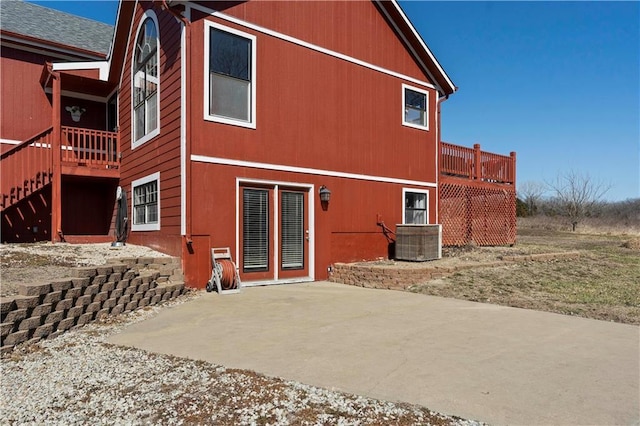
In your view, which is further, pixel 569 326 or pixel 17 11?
pixel 17 11

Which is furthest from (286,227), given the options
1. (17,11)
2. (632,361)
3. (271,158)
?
Result: (17,11)

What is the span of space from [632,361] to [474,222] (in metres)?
9.56

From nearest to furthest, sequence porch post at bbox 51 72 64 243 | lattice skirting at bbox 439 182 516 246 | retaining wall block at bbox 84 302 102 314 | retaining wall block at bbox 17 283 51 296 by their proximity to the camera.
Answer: retaining wall block at bbox 17 283 51 296 → retaining wall block at bbox 84 302 102 314 → porch post at bbox 51 72 64 243 → lattice skirting at bbox 439 182 516 246

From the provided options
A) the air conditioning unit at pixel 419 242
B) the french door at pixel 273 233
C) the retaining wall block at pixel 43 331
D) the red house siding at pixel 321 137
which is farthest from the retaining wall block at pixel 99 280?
the air conditioning unit at pixel 419 242

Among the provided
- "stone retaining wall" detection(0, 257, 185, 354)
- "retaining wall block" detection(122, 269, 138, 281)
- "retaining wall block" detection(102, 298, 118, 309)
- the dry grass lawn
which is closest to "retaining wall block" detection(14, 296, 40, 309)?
"stone retaining wall" detection(0, 257, 185, 354)

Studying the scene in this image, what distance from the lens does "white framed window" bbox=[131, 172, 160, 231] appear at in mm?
8758

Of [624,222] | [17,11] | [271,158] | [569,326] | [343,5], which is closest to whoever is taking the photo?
[569,326]

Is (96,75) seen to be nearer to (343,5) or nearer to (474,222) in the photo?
(343,5)

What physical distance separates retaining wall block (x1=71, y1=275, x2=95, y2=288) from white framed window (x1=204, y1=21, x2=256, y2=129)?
377 cm

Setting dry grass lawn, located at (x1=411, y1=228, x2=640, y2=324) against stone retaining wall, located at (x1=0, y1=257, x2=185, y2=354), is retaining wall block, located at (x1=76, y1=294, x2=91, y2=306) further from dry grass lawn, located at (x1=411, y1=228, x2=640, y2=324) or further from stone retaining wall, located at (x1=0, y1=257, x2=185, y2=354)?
dry grass lawn, located at (x1=411, y1=228, x2=640, y2=324)

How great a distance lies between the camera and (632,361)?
3916mm

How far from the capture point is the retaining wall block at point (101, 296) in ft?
17.2

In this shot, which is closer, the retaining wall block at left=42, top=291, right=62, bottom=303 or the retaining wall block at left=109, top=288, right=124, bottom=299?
the retaining wall block at left=42, top=291, right=62, bottom=303

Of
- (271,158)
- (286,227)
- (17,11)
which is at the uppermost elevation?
(17,11)
